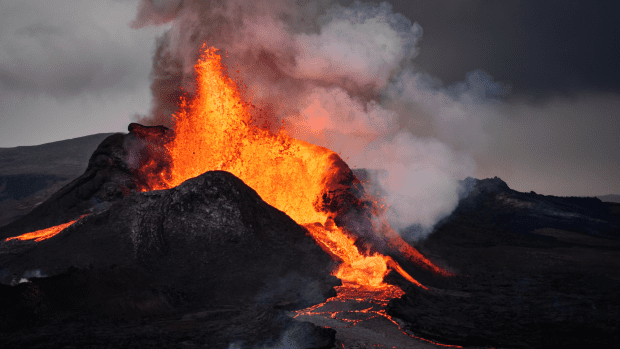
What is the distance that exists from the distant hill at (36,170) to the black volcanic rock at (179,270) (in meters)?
35.8

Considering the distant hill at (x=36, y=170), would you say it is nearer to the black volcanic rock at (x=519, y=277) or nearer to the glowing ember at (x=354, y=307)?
the glowing ember at (x=354, y=307)

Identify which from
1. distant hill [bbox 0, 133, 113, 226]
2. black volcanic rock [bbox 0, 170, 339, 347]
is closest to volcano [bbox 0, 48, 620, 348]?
black volcanic rock [bbox 0, 170, 339, 347]

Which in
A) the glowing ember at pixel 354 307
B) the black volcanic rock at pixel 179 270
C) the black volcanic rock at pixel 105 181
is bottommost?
the glowing ember at pixel 354 307

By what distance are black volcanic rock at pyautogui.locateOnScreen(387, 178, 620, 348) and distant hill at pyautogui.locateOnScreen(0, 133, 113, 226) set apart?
43472mm

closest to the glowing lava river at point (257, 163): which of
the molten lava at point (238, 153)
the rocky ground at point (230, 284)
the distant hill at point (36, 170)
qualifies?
the molten lava at point (238, 153)

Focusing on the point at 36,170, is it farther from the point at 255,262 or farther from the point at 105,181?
the point at 255,262

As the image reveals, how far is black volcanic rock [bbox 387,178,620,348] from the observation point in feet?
26.7

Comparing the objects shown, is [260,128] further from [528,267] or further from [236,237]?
[528,267]

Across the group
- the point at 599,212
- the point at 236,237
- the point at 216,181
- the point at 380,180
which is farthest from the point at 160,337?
the point at 599,212

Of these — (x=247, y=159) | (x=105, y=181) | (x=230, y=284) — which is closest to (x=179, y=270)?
(x=230, y=284)

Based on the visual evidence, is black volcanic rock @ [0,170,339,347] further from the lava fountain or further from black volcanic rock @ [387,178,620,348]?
the lava fountain

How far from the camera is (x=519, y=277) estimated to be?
1497 centimetres

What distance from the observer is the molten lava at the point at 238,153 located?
1930cm

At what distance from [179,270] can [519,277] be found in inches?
500
